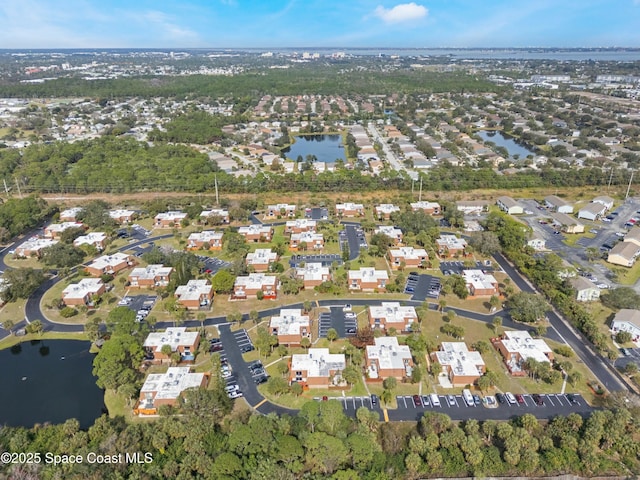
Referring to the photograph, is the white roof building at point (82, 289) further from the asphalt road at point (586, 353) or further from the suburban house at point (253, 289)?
the asphalt road at point (586, 353)

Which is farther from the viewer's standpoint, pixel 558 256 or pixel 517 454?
pixel 558 256

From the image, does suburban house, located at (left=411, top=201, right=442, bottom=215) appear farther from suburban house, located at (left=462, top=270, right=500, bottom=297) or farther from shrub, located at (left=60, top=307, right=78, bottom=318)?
shrub, located at (left=60, top=307, right=78, bottom=318)

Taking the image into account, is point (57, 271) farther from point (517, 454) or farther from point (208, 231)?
point (517, 454)

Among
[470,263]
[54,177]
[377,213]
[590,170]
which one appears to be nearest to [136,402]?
[470,263]

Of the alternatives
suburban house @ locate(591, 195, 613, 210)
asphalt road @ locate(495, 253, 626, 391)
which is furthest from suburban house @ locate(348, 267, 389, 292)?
suburban house @ locate(591, 195, 613, 210)

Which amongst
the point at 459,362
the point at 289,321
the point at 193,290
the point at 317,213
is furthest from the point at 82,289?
the point at 459,362
